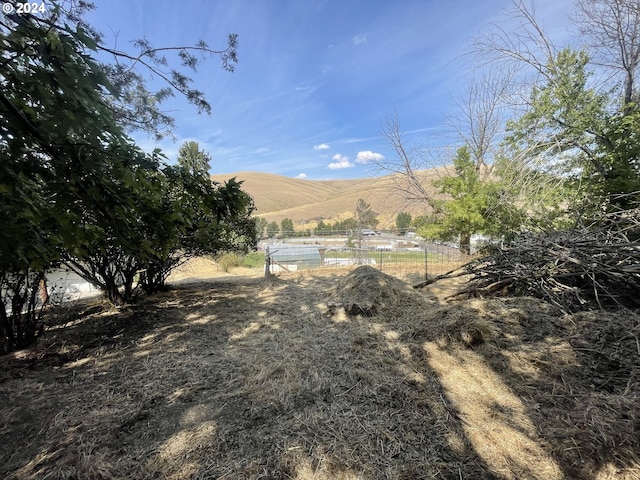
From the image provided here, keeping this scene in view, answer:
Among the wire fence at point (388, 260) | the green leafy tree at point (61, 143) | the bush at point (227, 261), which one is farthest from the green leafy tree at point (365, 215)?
the green leafy tree at point (61, 143)

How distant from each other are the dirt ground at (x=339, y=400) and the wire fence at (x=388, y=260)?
15.9 feet

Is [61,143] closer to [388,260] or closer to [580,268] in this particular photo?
[580,268]

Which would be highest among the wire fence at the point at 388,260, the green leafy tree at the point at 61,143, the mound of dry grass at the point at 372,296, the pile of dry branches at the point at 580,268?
the green leafy tree at the point at 61,143

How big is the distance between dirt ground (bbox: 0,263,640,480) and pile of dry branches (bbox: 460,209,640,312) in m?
0.37

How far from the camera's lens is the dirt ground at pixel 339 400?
1.64 meters

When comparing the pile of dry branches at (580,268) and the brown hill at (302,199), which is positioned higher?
the brown hill at (302,199)

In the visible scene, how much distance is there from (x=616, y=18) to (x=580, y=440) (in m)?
8.44

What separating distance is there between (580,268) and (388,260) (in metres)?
9.16

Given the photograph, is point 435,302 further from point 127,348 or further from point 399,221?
point 399,221

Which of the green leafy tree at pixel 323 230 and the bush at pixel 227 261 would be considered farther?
the green leafy tree at pixel 323 230

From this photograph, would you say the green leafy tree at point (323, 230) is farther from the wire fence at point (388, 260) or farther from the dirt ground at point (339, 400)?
the dirt ground at point (339, 400)

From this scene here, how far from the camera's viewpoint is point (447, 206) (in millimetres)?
9750

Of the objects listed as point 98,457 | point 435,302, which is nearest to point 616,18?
point 435,302

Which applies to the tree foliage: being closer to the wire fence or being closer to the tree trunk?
the tree trunk
